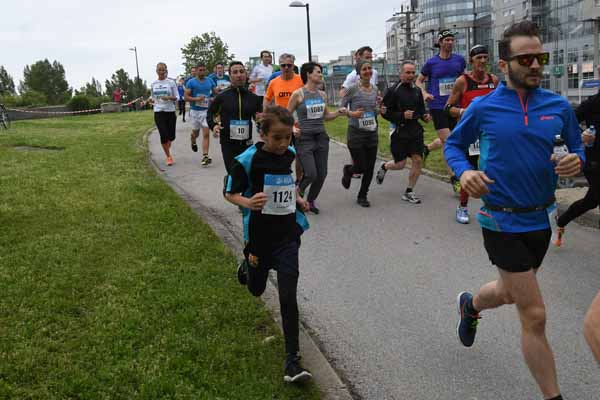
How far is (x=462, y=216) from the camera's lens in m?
7.68

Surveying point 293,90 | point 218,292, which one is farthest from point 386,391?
point 293,90

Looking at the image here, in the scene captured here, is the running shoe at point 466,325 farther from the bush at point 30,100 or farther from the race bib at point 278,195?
the bush at point 30,100

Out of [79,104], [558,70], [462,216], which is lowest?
[462,216]

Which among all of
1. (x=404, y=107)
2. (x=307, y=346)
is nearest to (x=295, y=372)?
(x=307, y=346)

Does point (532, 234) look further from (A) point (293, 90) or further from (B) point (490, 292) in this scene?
(A) point (293, 90)

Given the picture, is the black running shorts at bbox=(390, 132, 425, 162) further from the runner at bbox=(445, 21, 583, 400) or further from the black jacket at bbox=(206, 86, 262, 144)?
the runner at bbox=(445, 21, 583, 400)

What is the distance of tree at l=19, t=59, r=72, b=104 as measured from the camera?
92.8 m

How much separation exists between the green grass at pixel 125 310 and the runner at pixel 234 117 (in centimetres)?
109

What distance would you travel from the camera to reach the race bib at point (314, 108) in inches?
325

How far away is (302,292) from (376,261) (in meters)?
1.17

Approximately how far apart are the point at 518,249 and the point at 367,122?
5590 millimetres

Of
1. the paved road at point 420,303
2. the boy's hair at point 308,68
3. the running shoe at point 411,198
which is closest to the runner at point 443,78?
the running shoe at point 411,198

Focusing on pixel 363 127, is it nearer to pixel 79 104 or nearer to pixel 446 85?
pixel 446 85

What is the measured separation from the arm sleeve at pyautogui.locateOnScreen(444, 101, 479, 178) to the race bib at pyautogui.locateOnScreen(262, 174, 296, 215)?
1.07 metres
